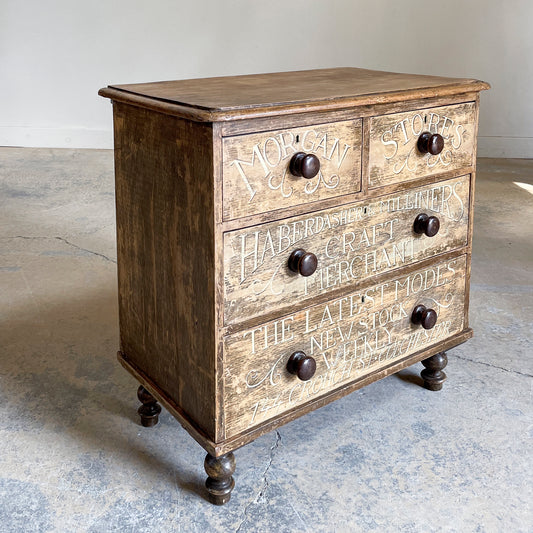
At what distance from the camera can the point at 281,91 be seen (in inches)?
65.3

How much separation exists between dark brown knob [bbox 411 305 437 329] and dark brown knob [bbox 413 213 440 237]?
22cm

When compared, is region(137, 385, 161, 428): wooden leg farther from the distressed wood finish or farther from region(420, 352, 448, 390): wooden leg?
region(420, 352, 448, 390): wooden leg

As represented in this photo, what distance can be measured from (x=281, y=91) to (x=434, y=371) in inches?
39.4

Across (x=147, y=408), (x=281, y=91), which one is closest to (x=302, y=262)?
(x=281, y=91)

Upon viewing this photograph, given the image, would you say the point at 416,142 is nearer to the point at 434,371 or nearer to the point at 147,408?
the point at 434,371

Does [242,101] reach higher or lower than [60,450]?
higher

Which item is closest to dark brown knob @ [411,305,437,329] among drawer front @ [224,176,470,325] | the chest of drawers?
the chest of drawers

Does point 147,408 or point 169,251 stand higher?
point 169,251

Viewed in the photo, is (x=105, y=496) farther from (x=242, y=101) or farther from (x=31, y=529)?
(x=242, y=101)

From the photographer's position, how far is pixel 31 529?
1.59m

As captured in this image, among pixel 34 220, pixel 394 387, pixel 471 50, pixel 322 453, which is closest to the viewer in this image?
pixel 322 453

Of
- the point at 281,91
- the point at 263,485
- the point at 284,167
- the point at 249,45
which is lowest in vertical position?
the point at 263,485

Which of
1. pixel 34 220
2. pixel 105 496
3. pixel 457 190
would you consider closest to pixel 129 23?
pixel 34 220

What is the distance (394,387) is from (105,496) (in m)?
Result: 0.94
